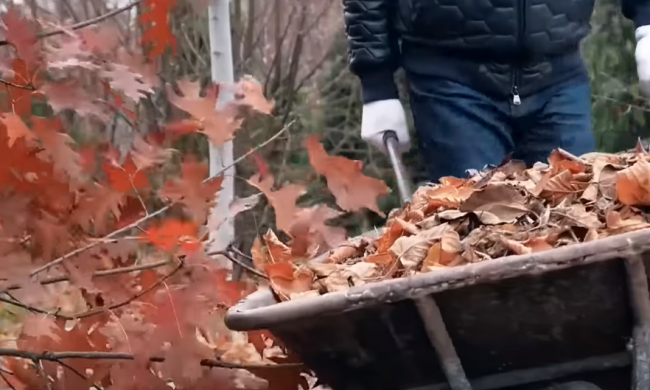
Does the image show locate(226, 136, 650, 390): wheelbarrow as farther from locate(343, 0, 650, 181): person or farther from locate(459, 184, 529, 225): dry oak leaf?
locate(343, 0, 650, 181): person

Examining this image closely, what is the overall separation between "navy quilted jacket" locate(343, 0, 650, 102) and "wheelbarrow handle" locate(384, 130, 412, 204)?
178 millimetres

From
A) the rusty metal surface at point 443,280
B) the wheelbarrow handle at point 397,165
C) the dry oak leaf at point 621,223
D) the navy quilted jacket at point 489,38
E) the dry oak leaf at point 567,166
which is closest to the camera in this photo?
the rusty metal surface at point 443,280

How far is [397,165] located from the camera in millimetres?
1874

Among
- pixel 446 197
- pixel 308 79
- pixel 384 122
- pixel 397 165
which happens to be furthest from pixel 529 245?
pixel 308 79

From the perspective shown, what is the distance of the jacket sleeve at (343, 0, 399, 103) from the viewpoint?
207 centimetres

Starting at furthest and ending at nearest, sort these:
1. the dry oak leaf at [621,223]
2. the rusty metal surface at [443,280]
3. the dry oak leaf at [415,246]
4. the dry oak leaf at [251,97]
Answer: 1. the dry oak leaf at [251,97]
2. the dry oak leaf at [415,246]
3. the dry oak leaf at [621,223]
4. the rusty metal surface at [443,280]

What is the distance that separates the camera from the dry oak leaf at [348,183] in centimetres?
117

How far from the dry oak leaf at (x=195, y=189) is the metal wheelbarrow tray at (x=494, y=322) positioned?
17 centimetres

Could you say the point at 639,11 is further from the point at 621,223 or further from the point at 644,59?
the point at 621,223

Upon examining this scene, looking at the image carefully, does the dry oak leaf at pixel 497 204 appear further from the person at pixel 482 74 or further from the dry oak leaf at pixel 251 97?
the person at pixel 482 74

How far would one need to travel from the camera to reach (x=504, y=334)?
880mm

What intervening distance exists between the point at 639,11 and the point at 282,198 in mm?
1368

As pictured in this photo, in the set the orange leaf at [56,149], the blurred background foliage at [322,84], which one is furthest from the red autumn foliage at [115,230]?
the blurred background foliage at [322,84]

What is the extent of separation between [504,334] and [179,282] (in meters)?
0.45
